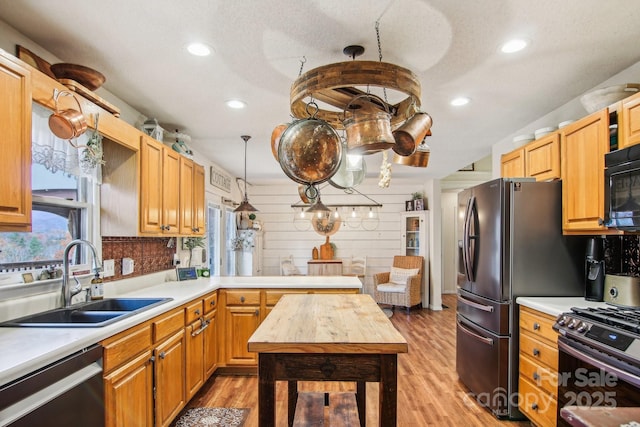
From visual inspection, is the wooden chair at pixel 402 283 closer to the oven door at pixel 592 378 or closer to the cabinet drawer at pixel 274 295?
the cabinet drawer at pixel 274 295

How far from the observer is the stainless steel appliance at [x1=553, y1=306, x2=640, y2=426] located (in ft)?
5.17

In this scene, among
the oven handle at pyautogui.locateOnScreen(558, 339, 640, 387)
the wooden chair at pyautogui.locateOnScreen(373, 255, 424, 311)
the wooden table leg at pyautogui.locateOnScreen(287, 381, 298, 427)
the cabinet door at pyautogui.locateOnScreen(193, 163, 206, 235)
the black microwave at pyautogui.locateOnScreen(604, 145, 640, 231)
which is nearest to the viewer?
the oven handle at pyautogui.locateOnScreen(558, 339, 640, 387)

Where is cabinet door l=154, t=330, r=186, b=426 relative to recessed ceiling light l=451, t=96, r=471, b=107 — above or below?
below

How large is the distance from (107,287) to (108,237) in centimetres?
37

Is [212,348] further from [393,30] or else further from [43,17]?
[393,30]

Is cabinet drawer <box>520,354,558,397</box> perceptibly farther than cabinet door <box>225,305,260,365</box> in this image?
No

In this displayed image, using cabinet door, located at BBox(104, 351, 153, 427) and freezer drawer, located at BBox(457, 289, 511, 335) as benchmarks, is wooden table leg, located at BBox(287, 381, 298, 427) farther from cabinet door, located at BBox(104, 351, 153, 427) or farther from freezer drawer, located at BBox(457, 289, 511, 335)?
freezer drawer, located at BBox(457, 289, 511, 335)

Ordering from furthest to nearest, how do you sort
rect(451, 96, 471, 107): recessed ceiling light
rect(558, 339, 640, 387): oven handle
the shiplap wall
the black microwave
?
the shiplap wall
rect(451, 96, 471, 107): recessed ceiling light
the black microwave
rect(558, 339, 640, 387): oven handle

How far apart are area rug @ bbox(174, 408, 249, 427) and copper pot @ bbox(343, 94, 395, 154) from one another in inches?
84.3

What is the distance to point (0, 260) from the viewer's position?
5.71 feet

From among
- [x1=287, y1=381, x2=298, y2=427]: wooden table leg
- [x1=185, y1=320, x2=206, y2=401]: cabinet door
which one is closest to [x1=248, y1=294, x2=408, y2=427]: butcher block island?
[x1=287, y1=381, x2=298, y2=427]: wooden table leg

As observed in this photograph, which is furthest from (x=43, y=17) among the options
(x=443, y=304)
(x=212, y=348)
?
(x=443, y=304)

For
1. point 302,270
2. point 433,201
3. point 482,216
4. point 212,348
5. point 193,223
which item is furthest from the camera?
point 302,270

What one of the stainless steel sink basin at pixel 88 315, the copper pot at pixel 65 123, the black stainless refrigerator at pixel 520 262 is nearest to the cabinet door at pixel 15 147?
the copper pot at pixel 65 123
